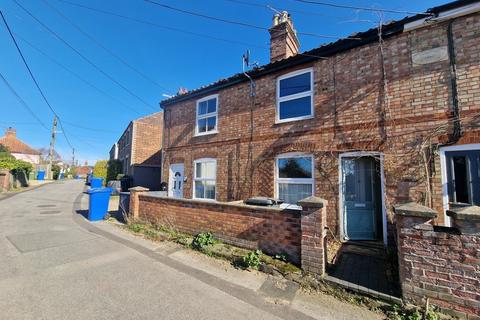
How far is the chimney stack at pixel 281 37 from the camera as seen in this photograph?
353 inches

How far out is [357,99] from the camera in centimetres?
618

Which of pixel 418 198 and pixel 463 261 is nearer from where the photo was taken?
pixel 463 261

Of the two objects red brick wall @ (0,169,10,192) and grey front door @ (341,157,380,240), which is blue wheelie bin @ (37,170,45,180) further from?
grey front door @ (341,157,380,240)

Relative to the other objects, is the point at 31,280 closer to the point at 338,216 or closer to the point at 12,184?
the point at 338,216

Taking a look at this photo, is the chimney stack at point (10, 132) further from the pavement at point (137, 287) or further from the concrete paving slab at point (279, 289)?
the concrete paving slab at point (279, 289)

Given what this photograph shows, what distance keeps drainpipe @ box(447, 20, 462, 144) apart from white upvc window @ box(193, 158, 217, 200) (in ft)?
23.1

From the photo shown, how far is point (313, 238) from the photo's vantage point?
418 cm

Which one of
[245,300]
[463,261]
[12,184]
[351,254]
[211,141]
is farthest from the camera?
[12,184]

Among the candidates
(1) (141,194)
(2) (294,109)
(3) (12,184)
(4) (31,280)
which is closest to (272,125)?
(2) (294,109)

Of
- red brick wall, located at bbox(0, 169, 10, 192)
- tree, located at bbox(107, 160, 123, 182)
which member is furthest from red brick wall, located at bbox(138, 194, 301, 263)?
red brick wall, located at bbox(0, 169, 10, 192)

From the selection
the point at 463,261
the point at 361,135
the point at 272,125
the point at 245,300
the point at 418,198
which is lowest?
the point at 245,300

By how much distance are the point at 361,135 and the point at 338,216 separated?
2214 millimetres

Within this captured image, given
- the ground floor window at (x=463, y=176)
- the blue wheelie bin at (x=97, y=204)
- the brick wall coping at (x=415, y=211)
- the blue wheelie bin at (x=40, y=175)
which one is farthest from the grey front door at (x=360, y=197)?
the blue wheelie bin at (x=40, y=175)

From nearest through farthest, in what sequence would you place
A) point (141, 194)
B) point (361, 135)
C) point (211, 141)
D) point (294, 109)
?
point (361, 135) < point (294, 109) < point (141, 194) < point (211, 141)
